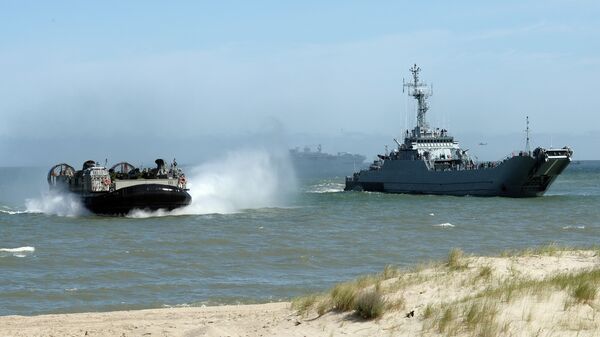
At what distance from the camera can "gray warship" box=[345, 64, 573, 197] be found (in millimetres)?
56375

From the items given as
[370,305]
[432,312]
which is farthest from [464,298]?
[370,305]

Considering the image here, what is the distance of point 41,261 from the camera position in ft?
76.8

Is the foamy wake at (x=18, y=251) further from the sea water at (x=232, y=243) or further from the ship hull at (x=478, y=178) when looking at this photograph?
the ship hull at (x=478, y=178)

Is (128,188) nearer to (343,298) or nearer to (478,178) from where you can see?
(478,178)

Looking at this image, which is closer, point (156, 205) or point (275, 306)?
point (275, 306)

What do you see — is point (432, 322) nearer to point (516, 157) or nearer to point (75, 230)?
point (75, 230)

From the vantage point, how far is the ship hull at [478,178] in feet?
185

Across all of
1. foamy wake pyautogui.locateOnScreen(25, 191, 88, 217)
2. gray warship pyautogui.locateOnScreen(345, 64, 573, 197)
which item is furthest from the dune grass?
gray warship pyautogui.locateOnScreen(345, 64, 573, 197)

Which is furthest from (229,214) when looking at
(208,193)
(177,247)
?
(177,247)

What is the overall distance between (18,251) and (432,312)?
64.7 ft

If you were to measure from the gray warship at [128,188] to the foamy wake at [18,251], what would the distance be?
1484 cm

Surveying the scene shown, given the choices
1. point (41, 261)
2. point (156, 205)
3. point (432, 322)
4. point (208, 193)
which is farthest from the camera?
point (208, 193)

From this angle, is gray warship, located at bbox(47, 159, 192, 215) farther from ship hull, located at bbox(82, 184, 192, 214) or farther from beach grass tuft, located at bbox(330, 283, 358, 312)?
beach grass tuft, located at bbox(330, 283, 358, 312)

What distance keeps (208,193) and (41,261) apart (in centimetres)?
3065
